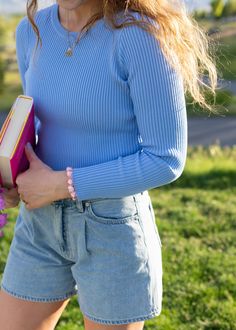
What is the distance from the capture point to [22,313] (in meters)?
2.09

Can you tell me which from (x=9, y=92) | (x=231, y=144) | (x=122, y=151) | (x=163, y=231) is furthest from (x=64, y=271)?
(x=9, y=92)

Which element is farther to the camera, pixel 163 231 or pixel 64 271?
pixel 163 231

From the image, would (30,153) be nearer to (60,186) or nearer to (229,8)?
(60,186)

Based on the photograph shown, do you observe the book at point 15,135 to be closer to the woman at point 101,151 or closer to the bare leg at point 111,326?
the woman at point 101,151

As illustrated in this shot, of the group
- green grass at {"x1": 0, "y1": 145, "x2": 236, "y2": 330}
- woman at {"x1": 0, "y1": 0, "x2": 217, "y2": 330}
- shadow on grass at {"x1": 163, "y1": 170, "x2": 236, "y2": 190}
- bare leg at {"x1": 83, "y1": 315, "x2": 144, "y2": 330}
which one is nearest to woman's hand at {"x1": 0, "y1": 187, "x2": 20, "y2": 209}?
woman at {"x1": 0, "y1": 0, "x2": 217, "y2": 330}

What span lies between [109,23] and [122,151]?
36 cm

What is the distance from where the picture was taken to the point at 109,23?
6.04ft

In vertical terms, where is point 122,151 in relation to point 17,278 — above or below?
above

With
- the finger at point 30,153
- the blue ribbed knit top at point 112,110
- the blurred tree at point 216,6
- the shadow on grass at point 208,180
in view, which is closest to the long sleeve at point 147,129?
the blue ribbed knit top at point 112,110

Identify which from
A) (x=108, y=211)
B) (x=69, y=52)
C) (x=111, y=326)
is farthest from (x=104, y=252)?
(x=69, y=52)

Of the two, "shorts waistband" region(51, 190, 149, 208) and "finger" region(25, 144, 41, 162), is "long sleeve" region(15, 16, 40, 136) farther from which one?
"shorts waistband" region(51, 190, 149, 208)

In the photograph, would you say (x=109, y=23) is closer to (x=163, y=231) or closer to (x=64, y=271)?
(x=64, y=271)

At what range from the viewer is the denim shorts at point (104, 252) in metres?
1.91

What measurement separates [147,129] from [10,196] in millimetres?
538
